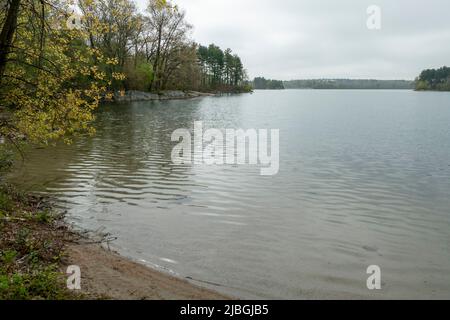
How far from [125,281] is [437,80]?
218334mm

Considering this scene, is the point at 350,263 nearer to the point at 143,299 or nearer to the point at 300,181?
the point at 143,299

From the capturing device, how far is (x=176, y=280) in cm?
811

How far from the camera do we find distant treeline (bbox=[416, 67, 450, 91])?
18588 centimetres

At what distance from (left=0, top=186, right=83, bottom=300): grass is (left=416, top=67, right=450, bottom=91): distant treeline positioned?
20714 centimetres

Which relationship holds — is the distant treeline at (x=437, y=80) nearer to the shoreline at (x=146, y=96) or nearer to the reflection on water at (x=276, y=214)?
the shoreline at (x=146, y=96)

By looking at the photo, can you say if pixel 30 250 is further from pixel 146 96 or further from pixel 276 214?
pixel 146 96

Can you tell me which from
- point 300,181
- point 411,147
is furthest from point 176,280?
point 411,147

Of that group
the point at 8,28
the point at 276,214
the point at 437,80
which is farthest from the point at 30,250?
the point at 437,80

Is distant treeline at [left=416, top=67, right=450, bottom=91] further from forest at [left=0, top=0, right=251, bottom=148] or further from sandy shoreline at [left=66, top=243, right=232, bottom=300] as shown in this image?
sandy shoreline at [left=66, top=243, right=232, bottom=300]

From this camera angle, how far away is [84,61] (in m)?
11.0

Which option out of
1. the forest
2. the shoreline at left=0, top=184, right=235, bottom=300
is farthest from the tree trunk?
the shoreline at left=0, top=184, right=235, bottom=300
